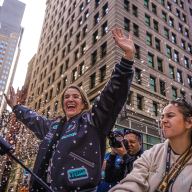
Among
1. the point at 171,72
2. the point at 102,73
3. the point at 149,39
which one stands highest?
the point at 149,39

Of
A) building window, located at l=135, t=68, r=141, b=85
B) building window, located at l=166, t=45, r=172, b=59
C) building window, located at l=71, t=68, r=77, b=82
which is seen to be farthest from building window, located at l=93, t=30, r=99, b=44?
building window, located at l=166, t=45, r=172, b=59

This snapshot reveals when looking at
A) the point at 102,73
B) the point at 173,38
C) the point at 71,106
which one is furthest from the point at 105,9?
the point at 71,106

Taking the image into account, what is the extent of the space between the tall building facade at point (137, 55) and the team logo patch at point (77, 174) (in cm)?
1543

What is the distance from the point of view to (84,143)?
2.46 m

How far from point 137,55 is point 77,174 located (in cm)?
2076

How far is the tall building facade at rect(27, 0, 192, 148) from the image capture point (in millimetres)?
19969

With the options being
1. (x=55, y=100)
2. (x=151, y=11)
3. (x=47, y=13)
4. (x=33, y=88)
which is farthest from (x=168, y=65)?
(x=47, y=13)

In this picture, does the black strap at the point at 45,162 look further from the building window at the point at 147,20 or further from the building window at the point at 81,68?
the building window at the point at 147,20

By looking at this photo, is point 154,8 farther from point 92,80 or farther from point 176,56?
point 92,80

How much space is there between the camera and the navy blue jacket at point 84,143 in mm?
2279

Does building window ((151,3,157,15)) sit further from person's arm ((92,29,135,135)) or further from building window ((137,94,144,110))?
person's arm ((92,29,135,135))

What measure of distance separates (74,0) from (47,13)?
1445 centimetres

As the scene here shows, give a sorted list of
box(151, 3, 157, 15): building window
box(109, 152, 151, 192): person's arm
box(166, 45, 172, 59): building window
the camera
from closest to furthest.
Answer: box(109, 152, 151, 192): person's arm < the camera < box(166, 45, 172, 59): building window < box(151, 3, 157, 15): building window

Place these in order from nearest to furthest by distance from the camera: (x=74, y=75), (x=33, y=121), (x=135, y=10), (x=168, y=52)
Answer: (x=33, y=121), (x=135, y=10), (x=168, y=52), (x=74, y=75)
